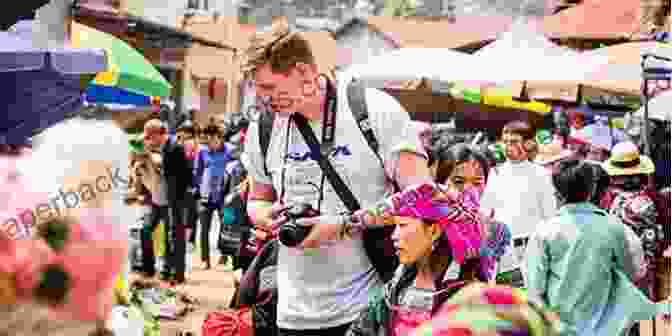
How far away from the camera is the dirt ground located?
29.7ft

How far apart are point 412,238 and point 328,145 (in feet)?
1.22

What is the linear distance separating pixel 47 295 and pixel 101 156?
0.70ft

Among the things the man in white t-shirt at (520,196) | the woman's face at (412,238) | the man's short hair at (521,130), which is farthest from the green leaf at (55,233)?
the man's short hair at (521,130)

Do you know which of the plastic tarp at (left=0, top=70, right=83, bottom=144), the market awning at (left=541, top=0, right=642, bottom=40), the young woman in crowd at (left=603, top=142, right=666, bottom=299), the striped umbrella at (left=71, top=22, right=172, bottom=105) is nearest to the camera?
the plastic tarp at (left=0, top=70, right=83, bottom=144)

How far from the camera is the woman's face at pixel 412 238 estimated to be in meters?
3.53

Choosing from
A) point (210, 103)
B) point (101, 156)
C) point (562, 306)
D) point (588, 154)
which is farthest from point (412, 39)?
point (101, 156)

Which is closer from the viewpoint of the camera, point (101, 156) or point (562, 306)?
point (101, 156)

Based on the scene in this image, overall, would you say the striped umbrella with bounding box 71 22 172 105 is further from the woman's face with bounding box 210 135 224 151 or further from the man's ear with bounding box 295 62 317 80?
the man's ear with bounding box 295 62 317 80

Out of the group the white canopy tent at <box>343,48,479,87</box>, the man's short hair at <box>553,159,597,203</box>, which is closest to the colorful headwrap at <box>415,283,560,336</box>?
the man's short hair at <box>553,159,597,203</box>

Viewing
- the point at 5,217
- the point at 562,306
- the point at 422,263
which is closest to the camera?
the point at 5,217

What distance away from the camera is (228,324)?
381 cm

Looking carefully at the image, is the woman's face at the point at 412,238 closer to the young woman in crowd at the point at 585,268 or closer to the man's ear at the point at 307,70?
the man's ear at the point at 307,70

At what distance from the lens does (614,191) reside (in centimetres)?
828

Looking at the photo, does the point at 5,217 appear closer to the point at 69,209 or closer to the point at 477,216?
the point at 69,209
